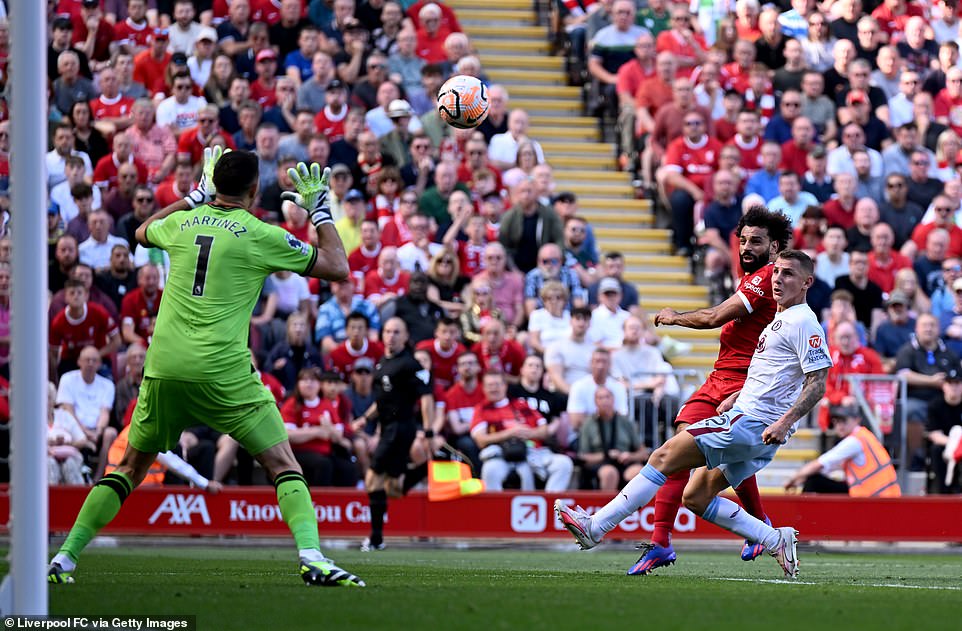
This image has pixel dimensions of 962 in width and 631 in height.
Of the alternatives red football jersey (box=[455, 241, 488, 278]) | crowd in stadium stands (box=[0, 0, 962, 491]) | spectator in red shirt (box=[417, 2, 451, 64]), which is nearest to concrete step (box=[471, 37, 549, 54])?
crowd in stadium stands (box=[0, 0, 962, 491])

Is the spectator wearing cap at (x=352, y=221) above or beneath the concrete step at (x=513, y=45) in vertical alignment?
beneath

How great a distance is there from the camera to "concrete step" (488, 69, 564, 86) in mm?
23141

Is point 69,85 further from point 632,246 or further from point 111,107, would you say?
point 632,246

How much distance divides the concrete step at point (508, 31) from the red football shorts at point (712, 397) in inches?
542

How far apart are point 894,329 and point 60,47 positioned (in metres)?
10.2

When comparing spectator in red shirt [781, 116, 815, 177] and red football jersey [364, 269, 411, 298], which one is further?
spectator in red shirt [781, 116, 815, 177]

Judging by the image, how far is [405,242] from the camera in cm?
1883

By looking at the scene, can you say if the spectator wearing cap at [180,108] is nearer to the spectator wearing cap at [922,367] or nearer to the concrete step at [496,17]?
the concrete step at [496,17]

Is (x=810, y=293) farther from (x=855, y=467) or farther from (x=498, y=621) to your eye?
(x=498, y=621)

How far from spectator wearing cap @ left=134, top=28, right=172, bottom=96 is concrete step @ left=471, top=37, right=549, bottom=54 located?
516 cm

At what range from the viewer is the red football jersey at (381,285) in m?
18.2

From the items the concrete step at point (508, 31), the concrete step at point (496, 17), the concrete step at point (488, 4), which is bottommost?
the concrete step at point (508, 31)

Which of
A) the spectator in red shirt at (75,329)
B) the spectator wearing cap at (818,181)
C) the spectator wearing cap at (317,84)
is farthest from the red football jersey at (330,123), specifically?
the spectator wearing cap at (818,181)

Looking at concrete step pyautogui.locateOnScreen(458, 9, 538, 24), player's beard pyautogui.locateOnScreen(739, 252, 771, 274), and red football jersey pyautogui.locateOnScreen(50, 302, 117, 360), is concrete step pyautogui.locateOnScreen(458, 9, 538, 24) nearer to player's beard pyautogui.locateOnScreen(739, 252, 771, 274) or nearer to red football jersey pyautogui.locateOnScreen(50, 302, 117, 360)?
red football jersey pyautogui.locateOnScreen(50, 302, 117, 360)
